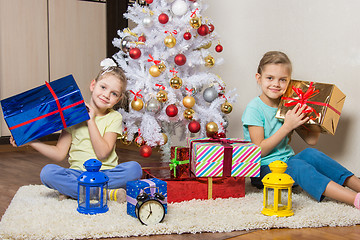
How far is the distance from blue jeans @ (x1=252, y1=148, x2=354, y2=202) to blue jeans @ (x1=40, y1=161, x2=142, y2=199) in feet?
2.18

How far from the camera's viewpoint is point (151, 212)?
4.51 feet

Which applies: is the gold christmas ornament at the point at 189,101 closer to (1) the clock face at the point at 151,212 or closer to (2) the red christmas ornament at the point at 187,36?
(2) the red christmas ornament at the point at 187,36

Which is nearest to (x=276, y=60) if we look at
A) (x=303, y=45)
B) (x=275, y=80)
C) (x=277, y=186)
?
(x=275, y=80)

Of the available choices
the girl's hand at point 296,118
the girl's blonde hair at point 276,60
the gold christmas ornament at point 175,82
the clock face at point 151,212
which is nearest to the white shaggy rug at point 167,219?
the clock face at point 151,212

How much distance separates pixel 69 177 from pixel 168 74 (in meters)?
0.89

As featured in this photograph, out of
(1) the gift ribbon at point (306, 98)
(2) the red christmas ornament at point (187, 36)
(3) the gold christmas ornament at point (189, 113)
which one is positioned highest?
(2) the red christmas ornament at point (187, 36)

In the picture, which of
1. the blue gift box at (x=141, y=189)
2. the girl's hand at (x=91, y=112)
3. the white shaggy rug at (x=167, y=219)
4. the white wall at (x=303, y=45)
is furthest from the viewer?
the white wall at (x=303, y=45)

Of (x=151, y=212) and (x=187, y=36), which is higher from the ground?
(x=187, y=36)

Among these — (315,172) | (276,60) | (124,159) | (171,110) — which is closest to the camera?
(315,172)

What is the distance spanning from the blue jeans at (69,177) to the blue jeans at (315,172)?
0.66m

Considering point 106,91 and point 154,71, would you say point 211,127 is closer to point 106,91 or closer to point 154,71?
point 154,71

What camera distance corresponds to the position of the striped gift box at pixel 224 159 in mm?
1701

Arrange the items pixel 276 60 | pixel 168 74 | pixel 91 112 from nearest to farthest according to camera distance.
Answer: pixel 91 112, pixel 276 60, pixel 168 74

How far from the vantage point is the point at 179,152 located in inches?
72.4
